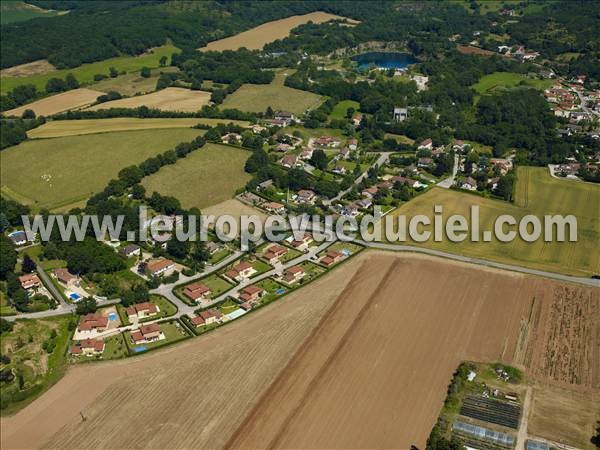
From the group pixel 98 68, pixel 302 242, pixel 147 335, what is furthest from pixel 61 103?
pixel 147 335

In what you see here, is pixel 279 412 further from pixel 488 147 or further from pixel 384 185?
pixel 488 147

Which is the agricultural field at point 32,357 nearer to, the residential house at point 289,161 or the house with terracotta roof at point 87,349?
the house with terracotta roof at point 87,349

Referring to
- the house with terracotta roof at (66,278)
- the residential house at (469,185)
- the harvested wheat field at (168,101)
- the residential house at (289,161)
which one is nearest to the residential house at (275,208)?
the residential house at (289,161)

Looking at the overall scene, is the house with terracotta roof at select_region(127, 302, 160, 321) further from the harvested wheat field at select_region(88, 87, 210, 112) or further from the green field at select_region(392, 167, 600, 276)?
the harvested wheat field at select_region(88, 87, 210, 112)

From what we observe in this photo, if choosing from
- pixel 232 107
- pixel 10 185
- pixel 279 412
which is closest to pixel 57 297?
pixel 279 412

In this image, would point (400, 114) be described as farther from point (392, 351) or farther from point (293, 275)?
point (392, 351)

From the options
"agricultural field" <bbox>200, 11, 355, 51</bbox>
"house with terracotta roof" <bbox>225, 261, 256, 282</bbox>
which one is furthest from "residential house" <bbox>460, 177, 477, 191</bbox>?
"agricultural field" <bbox>200, 11, 355, 51</bbox>
